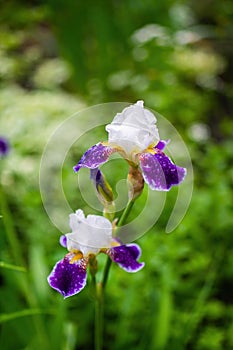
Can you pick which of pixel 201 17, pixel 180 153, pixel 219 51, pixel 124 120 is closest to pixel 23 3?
pixel 180 153

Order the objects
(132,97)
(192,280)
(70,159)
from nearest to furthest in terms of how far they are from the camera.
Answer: (192,280)
(70,159)
(132,97)

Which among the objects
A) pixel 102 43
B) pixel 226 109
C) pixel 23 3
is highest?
pixel 226 109

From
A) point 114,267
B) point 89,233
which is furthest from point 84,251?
point 114,267

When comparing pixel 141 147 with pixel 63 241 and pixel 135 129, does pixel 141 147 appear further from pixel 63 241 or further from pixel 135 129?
pixel 63 241

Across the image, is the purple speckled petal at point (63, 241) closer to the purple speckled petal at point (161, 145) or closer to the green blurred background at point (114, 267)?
the green blurred background at point (114, 267)

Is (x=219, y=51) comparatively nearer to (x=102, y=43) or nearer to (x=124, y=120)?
(x=102, y=43)

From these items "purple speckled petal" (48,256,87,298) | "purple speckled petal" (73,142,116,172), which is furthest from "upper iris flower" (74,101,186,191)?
"purple speckled petal" (48,256,87,298)
